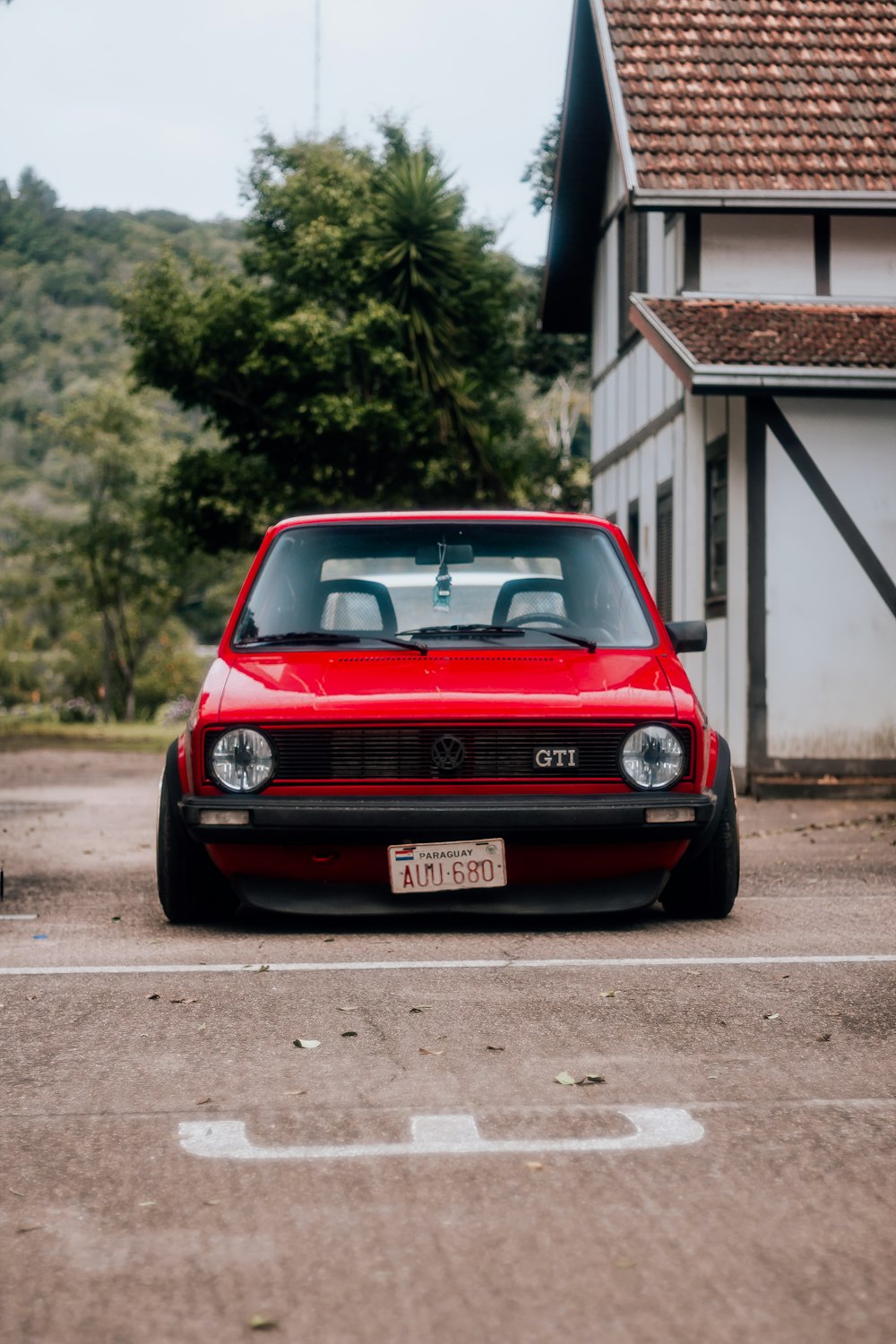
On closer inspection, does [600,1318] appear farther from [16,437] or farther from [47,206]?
[47,206]

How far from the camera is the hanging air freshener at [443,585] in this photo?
769 centimetres

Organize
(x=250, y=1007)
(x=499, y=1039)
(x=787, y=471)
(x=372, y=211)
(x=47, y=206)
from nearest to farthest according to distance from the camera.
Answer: (x=499, y=1039)
(x=250, y=1007)
(x=787, y=471)
(x=372, y=211)
(x=47, y=206)

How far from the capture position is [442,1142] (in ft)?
13.2

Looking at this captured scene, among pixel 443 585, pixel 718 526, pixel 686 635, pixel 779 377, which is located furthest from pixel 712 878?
pixel 718 526

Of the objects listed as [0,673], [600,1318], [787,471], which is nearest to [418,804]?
[600,1318]

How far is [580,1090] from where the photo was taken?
448cm

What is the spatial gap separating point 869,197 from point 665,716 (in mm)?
10342

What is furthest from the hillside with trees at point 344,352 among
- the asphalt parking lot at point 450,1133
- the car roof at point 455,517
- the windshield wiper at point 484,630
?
the asphalt parking lot at point 450,1133

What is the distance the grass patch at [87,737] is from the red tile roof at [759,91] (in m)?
12.5

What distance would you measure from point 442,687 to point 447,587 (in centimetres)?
94

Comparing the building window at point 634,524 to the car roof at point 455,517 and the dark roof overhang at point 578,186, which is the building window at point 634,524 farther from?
the car roof at point 455,517

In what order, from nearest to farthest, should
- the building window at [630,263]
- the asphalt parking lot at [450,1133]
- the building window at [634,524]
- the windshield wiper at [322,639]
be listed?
the asphalt parking lot at [450,1133]
the windshield wiper at [322,639]
the building window at [630,263]
the building window at [634,524]

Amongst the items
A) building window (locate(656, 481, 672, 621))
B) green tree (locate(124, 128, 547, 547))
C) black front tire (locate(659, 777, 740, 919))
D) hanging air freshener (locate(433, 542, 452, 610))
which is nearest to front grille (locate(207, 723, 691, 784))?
black front tire (locate(659, 777, 740, 919))

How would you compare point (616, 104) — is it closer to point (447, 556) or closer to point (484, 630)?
point (447, 556)
